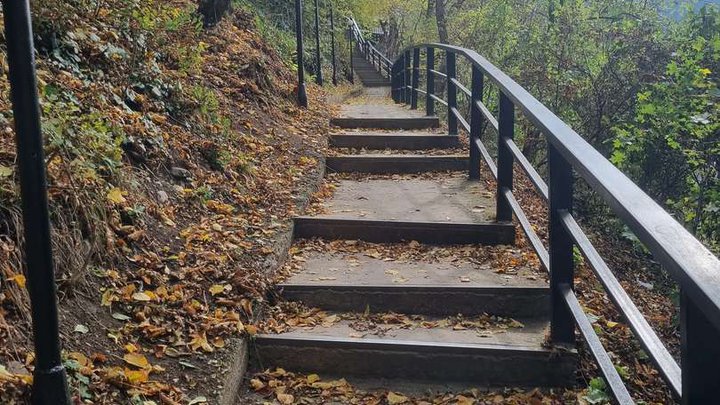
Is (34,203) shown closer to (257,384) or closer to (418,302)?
(257,384)

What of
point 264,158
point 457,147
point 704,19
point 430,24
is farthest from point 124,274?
point 430,24

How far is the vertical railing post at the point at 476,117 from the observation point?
16.1ft

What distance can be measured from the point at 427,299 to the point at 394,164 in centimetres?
263

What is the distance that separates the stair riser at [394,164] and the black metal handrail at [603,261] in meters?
1.28

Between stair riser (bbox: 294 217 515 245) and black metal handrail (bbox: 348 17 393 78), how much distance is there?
74.1 feet

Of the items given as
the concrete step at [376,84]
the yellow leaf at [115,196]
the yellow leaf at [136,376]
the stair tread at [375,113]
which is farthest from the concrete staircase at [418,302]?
the concrete step at [376,84]

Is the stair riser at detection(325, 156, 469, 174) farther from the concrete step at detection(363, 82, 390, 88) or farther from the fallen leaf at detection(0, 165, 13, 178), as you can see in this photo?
the concrete step at detection(363, 82, 390, 88)

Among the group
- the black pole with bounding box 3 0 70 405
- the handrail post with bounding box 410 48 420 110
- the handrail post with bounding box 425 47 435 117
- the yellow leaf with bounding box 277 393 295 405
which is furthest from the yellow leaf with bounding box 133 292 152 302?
the handrail post with bounding box 410 48 420 110

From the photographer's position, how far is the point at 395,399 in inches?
110

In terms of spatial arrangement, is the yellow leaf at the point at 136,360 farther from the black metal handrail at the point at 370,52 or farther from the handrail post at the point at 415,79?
the black metal handrail at the point at 370,52

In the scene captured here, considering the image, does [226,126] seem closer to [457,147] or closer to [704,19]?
[457,147]

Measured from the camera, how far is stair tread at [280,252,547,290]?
3.47 metres

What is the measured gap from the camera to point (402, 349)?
2.97m

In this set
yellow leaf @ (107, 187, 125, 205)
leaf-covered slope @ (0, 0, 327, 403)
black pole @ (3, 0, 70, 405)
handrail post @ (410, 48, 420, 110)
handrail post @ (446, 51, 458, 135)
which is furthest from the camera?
handrail post @ (410, 48, 420, 110)
